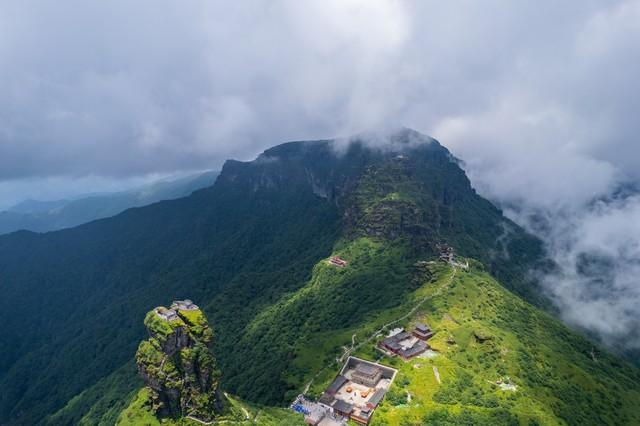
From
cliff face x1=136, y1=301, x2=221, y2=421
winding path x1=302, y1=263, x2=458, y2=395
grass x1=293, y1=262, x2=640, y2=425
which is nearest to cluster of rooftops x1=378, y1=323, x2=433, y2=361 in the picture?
grass x1=293, y1=262, x2=640, y2=425

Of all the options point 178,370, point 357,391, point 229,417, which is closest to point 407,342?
point 357,391

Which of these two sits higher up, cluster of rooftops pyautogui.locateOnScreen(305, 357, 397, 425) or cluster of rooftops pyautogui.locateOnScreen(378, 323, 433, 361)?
cluster of rooftops pyautogui.locateOnScreen(378, 323, 433, 361)

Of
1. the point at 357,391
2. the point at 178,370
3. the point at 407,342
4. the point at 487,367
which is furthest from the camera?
the point at 407,342

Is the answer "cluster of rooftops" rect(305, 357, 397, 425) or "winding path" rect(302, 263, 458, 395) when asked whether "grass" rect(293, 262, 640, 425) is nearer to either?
"winding path" rect(302, 263, 458, 395)

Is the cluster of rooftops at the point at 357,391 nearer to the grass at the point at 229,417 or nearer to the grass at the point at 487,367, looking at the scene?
the grass at the point at 487,367

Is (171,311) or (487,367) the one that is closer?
(171,311)

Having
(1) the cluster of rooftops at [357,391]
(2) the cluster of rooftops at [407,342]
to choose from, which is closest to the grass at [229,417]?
(1) the cluster of rooftops at [357,391]

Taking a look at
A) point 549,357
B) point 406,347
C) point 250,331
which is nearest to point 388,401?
point 406,347

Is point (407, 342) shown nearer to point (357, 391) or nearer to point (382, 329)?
point (382, 329)

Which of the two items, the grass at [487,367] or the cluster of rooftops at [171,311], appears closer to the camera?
the cluster of rooftops at [171,311]
